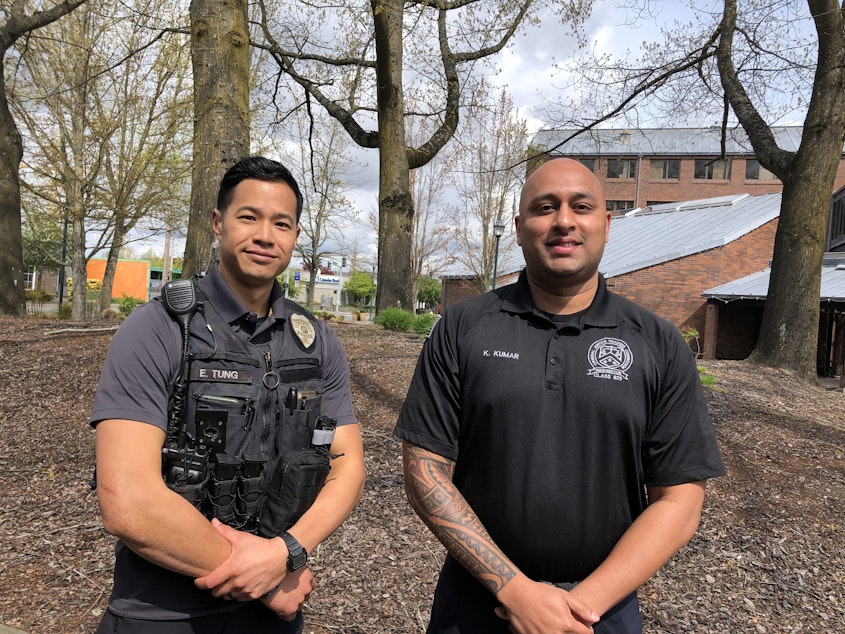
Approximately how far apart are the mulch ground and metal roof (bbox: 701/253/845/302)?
16581 millimetres

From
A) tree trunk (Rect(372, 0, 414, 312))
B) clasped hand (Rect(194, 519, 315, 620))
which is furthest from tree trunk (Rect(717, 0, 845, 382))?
clasped hand (Rect(194, 519, 315, 620))

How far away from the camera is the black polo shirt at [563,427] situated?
75.2 inches

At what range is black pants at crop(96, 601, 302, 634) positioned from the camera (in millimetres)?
1814

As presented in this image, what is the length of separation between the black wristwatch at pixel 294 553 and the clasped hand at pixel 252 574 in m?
0.02

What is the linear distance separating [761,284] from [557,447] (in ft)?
83.4

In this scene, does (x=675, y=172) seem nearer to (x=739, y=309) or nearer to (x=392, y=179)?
(x=739, y=309)

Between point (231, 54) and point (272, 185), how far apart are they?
430cm

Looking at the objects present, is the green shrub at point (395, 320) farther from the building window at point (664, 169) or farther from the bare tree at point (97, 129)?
the building window at point (664, 169)

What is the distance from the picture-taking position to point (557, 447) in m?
1.91

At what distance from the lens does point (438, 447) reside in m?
2.01

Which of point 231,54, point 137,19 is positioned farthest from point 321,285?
point 231,54

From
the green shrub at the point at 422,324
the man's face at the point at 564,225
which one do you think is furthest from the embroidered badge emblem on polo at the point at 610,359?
the green shrub at the point at 422,324

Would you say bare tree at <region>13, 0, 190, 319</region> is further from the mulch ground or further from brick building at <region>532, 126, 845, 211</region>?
brick building at <region>532, 126, 845, 211</region>

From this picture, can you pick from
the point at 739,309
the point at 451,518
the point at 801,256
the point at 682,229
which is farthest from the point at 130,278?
the point at 451,518
